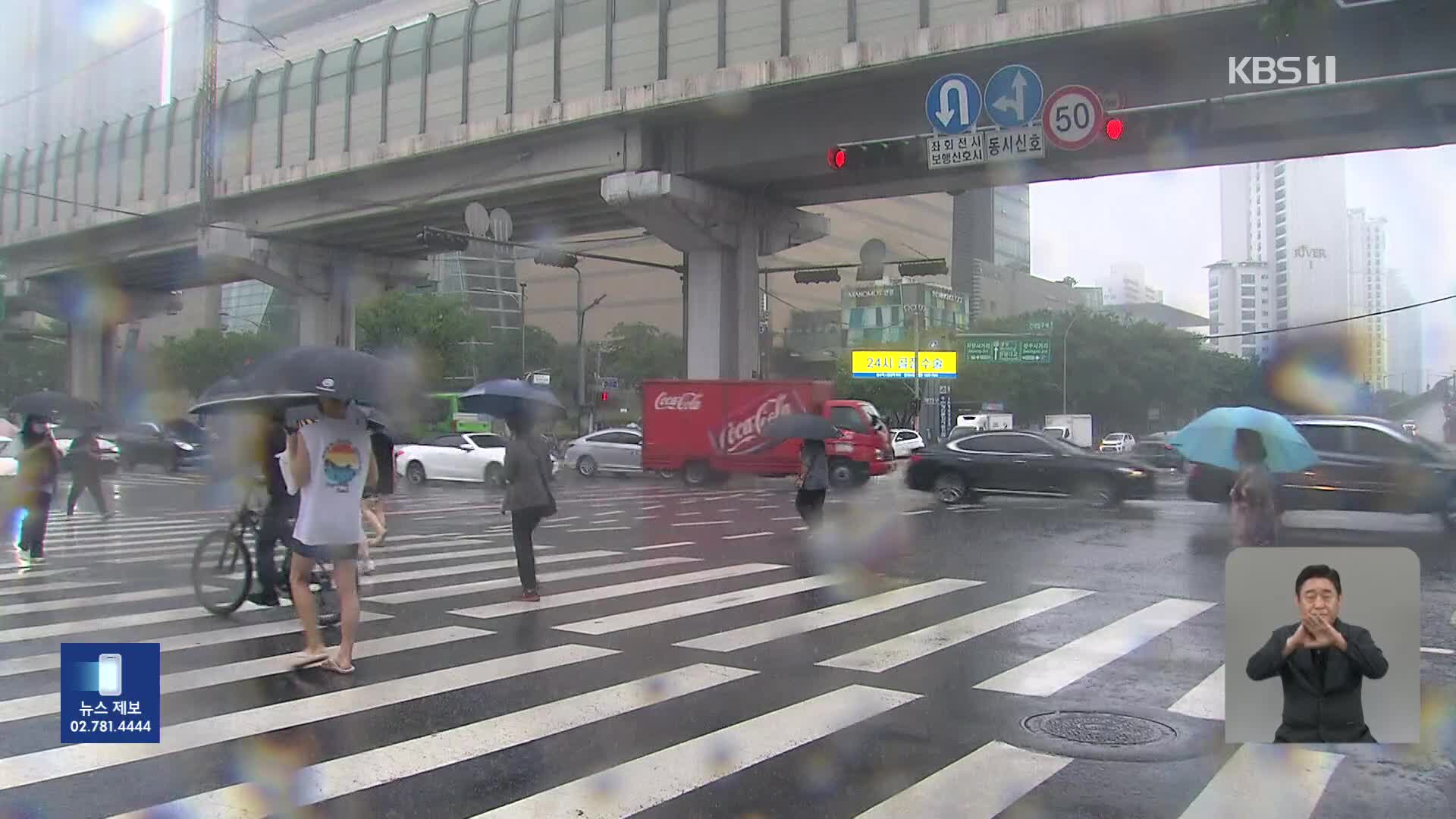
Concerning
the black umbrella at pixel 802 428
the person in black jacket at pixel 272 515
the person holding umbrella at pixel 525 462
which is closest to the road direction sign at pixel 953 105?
the black umbrella at pixel 802 428

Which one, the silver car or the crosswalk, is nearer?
the crosswalk

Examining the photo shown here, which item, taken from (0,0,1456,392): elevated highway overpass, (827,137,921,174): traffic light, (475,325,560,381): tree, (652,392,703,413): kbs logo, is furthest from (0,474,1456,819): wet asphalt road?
(475,325,560,381): tree

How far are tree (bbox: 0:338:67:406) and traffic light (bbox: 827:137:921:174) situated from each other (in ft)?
169

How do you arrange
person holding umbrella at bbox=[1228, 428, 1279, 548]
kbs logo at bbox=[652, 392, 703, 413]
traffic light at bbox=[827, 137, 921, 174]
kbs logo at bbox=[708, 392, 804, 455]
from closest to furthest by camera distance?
1. person holding umbrella at bbox=[1228, 428, 1279, 548]
2. traffic light at bbox=[827, 137, 921, 174]
3. kbs logo at bbox=[708, 392, 804, 455]
4. kbs logo at bbox=[652, 392, 703, 413]

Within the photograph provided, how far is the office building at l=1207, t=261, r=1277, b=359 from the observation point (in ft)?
27.3

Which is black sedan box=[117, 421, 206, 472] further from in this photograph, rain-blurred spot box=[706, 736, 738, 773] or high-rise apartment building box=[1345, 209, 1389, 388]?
high-rise apartment building box=[1345, 209, 1389, 388]

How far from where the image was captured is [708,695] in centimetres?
641

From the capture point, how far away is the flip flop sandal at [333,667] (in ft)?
22.3

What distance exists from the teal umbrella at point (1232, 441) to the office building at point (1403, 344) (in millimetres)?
1385

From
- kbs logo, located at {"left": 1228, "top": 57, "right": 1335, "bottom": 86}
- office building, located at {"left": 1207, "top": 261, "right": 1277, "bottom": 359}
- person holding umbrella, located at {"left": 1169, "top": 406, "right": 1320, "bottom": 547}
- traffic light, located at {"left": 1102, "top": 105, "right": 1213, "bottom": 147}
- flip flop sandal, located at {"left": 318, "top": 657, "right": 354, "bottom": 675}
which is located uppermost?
kbs logo, located at {"left": 1228, "top": 57, "right": 1335, "bottom": 86}

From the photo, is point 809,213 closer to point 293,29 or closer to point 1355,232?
point 1355,232

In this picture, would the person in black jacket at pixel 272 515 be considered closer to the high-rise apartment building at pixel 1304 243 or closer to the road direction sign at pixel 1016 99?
the high-rise apartment building at pixel 1304 243

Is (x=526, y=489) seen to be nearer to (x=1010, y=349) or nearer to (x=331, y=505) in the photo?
(x=331, y=505)

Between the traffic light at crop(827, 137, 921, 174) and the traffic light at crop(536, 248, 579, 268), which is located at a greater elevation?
the traffic light at crop(827, 137, 921, 174)
